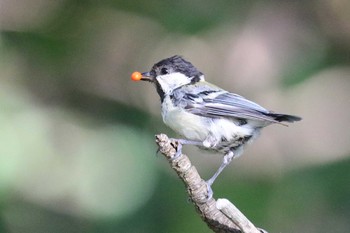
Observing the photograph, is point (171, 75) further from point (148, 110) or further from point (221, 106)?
point (148, 110)

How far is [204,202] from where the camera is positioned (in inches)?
111

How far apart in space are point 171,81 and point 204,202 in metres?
0.87

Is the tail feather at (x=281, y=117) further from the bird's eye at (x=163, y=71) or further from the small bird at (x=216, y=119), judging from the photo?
the bird's eye at (x=163, y=71)

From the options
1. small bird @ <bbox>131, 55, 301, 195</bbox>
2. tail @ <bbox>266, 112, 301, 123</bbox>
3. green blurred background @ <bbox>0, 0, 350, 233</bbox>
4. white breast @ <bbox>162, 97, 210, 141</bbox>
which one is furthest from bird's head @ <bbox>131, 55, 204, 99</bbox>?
green blurred background @ <bbox>0, 0, 350, 233</bbox>

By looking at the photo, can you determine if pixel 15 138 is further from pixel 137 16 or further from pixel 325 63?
pixel 325 63

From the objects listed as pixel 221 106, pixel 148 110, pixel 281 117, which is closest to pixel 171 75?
pixel 221 106

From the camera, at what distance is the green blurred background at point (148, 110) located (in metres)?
4.29

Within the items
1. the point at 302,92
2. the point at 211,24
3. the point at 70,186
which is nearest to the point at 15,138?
the point at 70,186

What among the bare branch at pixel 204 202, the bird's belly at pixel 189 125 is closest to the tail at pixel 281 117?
the bird's belly at pixel 189 125

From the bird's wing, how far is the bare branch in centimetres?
49

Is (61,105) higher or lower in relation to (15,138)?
higher

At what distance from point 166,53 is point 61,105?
697 millimetres

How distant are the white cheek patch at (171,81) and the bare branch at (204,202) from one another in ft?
2.49

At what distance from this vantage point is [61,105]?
15.7 ft
